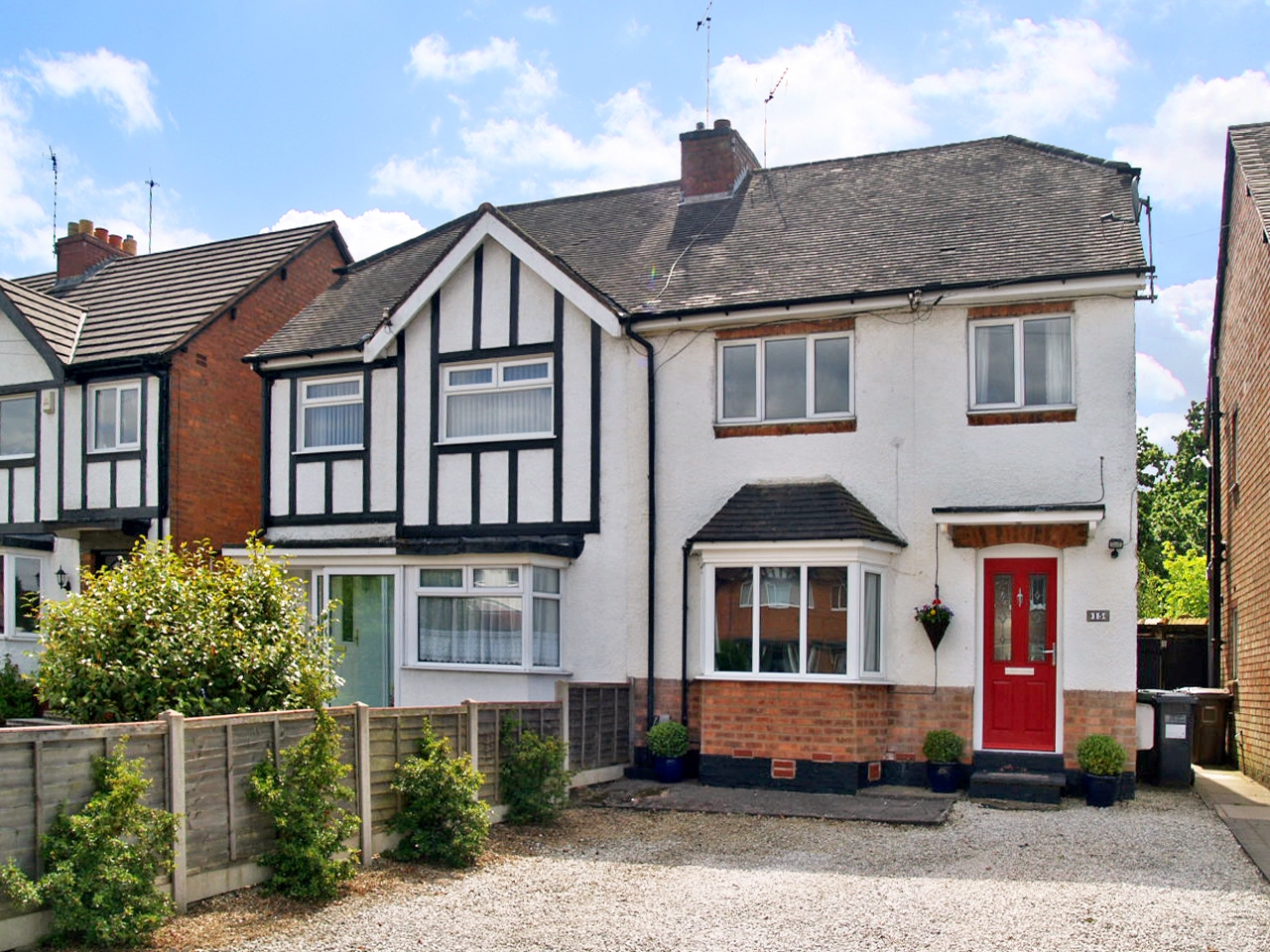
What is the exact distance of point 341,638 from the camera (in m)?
17.2

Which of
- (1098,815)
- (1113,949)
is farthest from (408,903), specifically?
(1098,815)

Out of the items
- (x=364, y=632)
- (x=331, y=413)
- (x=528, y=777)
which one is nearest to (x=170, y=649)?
(x=528, y=777)

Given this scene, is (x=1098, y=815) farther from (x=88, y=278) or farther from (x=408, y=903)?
(x=88, y=278)

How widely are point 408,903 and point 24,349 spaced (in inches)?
618

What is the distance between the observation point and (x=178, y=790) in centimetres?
801

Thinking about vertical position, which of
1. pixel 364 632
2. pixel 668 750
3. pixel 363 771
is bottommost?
pixel 668 750

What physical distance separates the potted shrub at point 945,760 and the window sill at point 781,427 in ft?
12.3

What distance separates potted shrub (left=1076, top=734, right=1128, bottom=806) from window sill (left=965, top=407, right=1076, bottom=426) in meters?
3.57

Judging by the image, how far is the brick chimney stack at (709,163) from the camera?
60.7 ft

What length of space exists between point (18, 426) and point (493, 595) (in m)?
10.5

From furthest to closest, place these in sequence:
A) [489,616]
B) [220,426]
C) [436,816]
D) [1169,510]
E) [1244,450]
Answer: [1169,510]
[220,426]
[1244,450]
[489,616]
[436,816]

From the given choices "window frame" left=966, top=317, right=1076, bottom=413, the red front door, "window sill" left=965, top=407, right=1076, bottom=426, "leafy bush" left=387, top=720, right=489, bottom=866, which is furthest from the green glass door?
"window frame" left=966, top=317, right=1076, bottom=413

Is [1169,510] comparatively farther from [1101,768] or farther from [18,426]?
[18,426]

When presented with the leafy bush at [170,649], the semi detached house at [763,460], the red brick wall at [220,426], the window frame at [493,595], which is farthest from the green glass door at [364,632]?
the leafy bush at [170,649]
